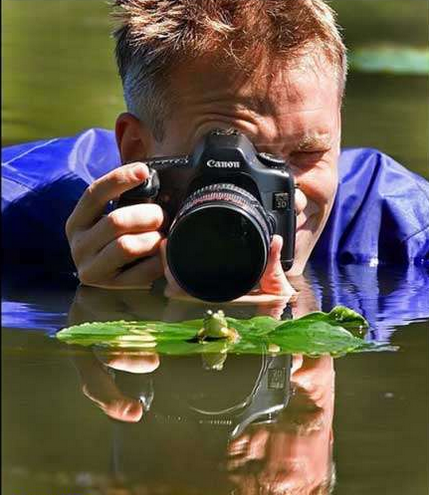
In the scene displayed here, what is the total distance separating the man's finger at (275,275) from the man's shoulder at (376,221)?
1.83ft

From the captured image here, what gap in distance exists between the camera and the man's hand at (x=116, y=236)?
1608 millimetres

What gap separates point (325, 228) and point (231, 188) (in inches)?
27.5

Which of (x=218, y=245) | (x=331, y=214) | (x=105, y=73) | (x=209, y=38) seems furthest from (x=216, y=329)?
(x=105, y=73)

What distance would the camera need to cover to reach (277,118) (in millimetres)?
1739

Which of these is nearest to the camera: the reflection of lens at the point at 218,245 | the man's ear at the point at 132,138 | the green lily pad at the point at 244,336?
the green lily pad at the point at 244,336

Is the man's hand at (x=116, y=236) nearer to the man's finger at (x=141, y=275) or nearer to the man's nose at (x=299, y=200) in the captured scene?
the man's finger at (x=141, y=275)

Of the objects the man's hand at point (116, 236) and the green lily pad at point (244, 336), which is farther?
the man's hand at point (116, 236)

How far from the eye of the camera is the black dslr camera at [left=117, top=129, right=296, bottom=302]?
→ 1.48 m

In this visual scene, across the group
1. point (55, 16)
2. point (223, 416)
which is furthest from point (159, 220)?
point (55, 16)

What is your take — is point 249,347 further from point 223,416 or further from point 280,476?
point 280,476

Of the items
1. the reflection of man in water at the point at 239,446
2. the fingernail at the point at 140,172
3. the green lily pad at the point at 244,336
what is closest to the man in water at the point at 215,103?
the fingernail at the point at 140,172

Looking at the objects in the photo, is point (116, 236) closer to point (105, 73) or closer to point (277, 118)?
point (277, 118)

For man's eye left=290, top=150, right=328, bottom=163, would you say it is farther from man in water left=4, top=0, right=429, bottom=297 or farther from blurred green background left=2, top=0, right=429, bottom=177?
blurred green background left=2, top=0, right=429, bottom=177

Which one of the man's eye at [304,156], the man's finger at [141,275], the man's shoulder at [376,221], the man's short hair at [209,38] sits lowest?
the man's shoulder at [376,221]
